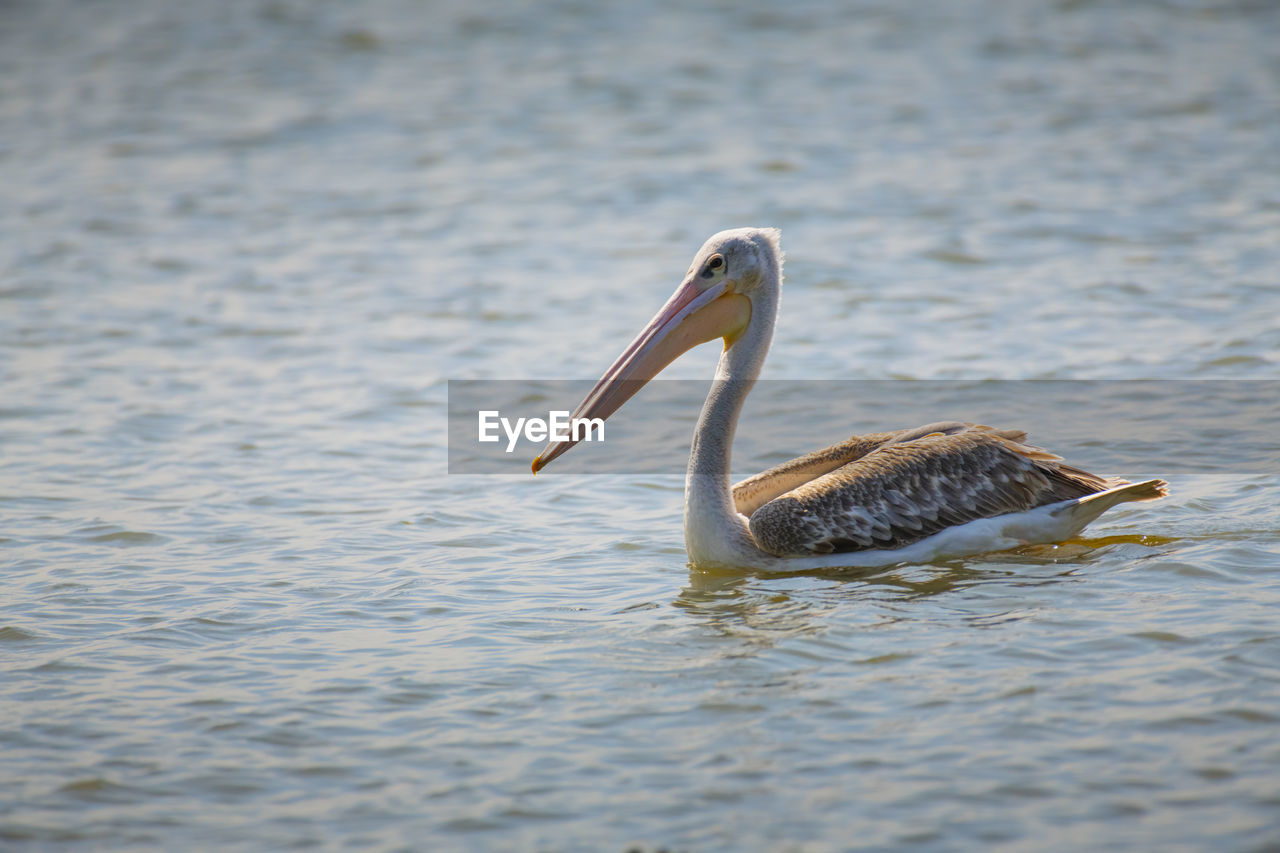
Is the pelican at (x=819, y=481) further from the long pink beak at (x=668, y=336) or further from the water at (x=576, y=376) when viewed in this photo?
the water at (x=576, y=376)

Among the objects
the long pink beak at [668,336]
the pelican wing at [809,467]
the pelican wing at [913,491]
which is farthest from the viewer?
the pelican wing at [809,467]

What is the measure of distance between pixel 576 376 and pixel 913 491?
3.28 meters

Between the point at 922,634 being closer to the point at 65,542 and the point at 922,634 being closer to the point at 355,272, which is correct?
the point at 65,542

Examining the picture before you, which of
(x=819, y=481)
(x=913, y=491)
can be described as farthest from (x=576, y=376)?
(x=913, y=491)

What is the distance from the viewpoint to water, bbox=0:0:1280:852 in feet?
12.3

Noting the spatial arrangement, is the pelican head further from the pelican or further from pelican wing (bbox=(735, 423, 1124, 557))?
pelican wing (bbox=(735, 423, 1124, 557))

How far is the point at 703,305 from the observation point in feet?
18.2

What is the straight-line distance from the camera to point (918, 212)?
11711 millimetres

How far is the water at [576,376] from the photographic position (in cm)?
374

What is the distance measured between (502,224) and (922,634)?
8067 mm

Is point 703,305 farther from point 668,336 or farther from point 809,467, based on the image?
point 809,467

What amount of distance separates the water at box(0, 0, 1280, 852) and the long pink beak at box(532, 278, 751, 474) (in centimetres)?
68

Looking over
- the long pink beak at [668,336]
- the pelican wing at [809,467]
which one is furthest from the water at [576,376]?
the long pink beak at [668,336]

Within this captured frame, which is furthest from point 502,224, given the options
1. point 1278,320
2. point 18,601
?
point 18,601
